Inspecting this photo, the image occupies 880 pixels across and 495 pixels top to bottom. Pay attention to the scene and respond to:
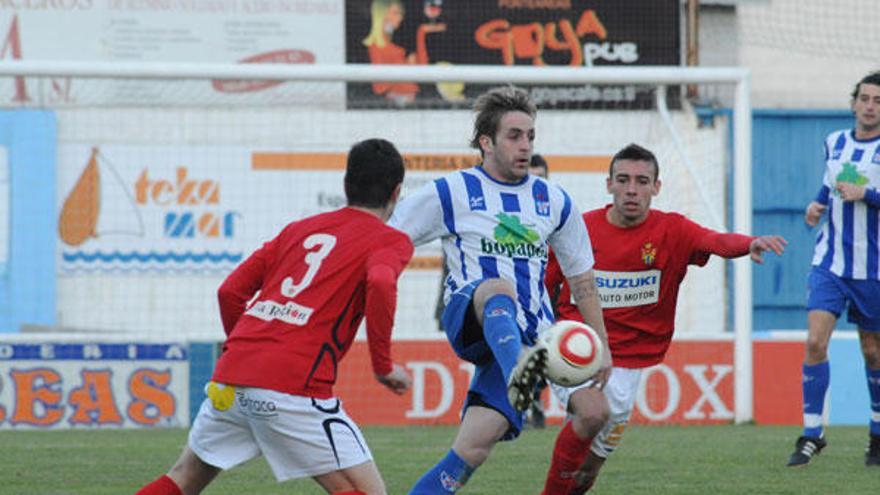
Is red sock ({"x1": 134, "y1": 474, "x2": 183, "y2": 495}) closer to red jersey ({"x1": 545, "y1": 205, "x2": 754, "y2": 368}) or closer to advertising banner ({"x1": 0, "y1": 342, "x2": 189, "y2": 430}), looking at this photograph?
red jersey ({"x1": 545, "y1": 205, "x2": 754, "y2": 368})

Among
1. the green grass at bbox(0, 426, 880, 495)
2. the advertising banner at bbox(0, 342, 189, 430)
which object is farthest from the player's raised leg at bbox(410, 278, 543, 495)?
the advertising banner at bbox(0, 342, 189, 430)

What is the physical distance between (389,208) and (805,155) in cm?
1640

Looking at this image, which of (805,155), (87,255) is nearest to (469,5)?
(805,155)

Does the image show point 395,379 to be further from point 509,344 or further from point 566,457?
point 566,457

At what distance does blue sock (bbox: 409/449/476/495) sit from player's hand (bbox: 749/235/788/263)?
1.62 meters

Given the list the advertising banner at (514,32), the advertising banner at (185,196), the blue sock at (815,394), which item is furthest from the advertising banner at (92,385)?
the advertising banner at (514,32)

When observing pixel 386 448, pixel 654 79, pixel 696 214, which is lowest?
pixel 386 448

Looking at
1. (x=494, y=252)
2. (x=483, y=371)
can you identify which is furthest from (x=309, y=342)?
(x=494, y=252)

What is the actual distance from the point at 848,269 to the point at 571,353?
4.16 m

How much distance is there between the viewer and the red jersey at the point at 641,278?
779 centimetres

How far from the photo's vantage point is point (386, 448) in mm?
10938

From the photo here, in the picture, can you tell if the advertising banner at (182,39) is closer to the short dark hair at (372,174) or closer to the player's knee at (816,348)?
the player's knee at (816,348)

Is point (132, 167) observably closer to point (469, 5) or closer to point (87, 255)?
point (87, 255)

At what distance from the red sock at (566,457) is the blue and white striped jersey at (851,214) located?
9.96ft
